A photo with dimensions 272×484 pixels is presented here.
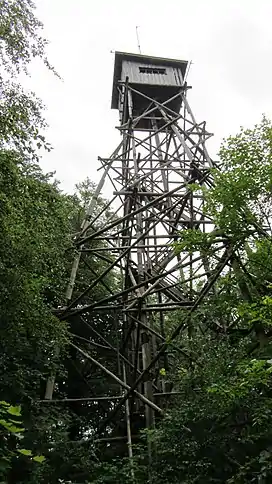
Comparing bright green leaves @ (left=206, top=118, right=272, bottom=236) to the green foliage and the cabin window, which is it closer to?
the green foliage

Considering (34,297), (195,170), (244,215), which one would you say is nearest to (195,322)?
(244,215)

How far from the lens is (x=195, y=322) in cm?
685

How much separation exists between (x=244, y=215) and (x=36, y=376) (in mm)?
3865

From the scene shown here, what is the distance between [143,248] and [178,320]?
7.38ft

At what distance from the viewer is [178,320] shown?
7.29 meters

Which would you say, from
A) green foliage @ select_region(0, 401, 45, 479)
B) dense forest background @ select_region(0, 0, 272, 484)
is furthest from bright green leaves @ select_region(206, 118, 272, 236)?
green foliage @ select_region(0, 401, 45, 479)

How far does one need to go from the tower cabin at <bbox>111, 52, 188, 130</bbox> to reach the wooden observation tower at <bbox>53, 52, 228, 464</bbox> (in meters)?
0.03

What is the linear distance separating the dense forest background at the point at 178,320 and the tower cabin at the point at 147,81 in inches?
285

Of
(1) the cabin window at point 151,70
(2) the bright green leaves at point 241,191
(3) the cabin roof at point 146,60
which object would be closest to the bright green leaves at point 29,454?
(2) the bright green leaves at point 241,191

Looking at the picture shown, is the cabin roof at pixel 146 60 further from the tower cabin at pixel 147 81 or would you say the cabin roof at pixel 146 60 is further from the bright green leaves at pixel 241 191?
the bright green leaves at pixel 241 191

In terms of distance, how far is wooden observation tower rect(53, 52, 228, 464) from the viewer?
814 cm

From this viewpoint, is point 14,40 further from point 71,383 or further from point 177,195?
point 71,383

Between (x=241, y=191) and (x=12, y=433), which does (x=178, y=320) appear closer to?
(x=241, y=191)

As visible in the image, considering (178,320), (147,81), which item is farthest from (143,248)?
(147,81)
